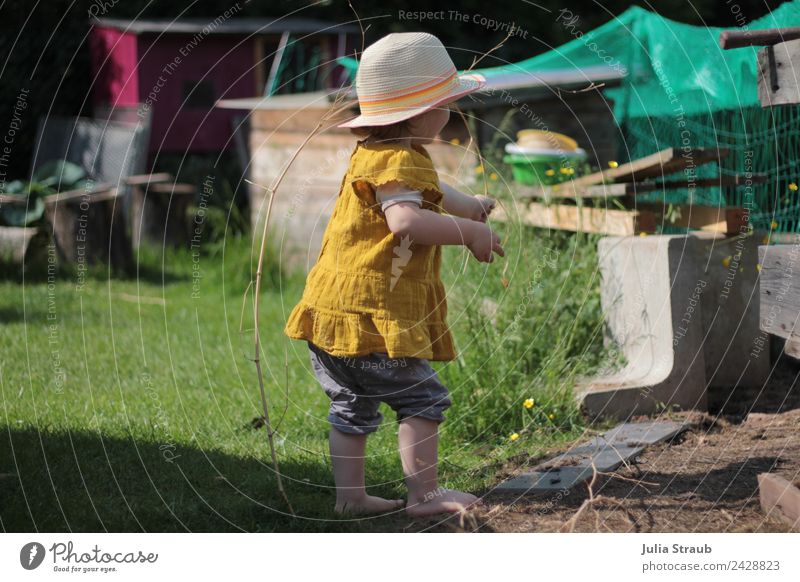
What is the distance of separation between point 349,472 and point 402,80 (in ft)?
3.86

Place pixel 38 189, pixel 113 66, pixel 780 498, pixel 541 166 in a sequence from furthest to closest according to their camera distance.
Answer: pixel 113 66
pixel 38 189
pixel 541 166
pixel 780 498

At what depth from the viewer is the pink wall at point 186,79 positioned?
12.5 m

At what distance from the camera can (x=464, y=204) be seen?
3.12m

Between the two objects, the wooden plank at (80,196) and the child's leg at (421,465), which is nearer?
the child's leg at (421,465)

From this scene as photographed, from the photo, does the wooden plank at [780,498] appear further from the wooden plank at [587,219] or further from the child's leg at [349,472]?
the wooden plank at [587,219]

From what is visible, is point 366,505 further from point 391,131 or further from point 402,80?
point 402,80

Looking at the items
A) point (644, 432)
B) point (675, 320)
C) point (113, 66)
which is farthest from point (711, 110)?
point (113, 66)

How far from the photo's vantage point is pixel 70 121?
10.7 meters

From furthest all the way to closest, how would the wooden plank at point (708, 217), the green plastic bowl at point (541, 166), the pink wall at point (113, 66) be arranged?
the pink wall at point (113, 66), the green plastic bowl at point (541, 166), the wooden plank at point (708, 217)

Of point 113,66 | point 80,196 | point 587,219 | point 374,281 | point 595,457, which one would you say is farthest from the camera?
point 113,66

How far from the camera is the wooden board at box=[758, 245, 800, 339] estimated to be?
9.49 feet

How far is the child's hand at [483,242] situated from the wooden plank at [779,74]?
0.93 metres

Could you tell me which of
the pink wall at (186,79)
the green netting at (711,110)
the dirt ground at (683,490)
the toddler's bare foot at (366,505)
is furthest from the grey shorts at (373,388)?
the pink wall at (186,79)

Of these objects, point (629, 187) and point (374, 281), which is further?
point (629, 187)
